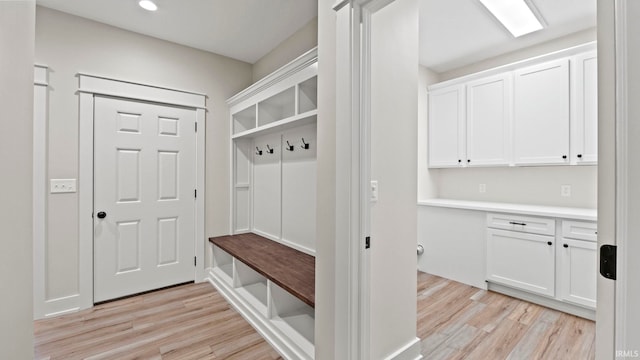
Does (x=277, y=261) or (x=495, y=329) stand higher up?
(x=277, y=261)

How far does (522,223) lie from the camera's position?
2627mm

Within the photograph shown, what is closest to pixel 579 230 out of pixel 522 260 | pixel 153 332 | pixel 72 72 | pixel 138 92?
pixel 522 260

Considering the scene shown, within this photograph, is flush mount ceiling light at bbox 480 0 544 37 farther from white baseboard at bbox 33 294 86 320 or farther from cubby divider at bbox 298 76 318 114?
white baseboard at bbox 33 294 86 320

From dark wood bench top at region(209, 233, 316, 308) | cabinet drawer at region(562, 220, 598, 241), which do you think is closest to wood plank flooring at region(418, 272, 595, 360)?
cabinet drawer at region(562, 220, 598, 241)

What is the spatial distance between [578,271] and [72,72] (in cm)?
473

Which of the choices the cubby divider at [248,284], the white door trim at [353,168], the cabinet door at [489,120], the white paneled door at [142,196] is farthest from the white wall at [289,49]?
the cubby divider at [248,284]

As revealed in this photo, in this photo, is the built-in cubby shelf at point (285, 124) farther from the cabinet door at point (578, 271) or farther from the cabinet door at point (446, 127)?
the cabinet door at point (578, 271)

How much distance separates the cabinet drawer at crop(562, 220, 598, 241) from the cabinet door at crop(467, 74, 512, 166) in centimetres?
93

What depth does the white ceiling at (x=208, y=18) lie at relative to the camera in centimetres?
236

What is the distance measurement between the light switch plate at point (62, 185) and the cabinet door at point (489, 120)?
4166 mm

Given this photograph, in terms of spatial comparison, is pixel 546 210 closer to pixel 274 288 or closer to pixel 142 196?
pixel 274 288

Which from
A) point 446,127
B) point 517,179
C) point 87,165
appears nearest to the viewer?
point 87,165

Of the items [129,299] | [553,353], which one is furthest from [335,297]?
[129,299]

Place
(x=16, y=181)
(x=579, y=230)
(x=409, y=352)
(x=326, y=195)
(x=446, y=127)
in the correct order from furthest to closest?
(x=446, y=127), (x=579, y=230), (x=409, y=352), (x=326, y=195), (x=16, y=181)
